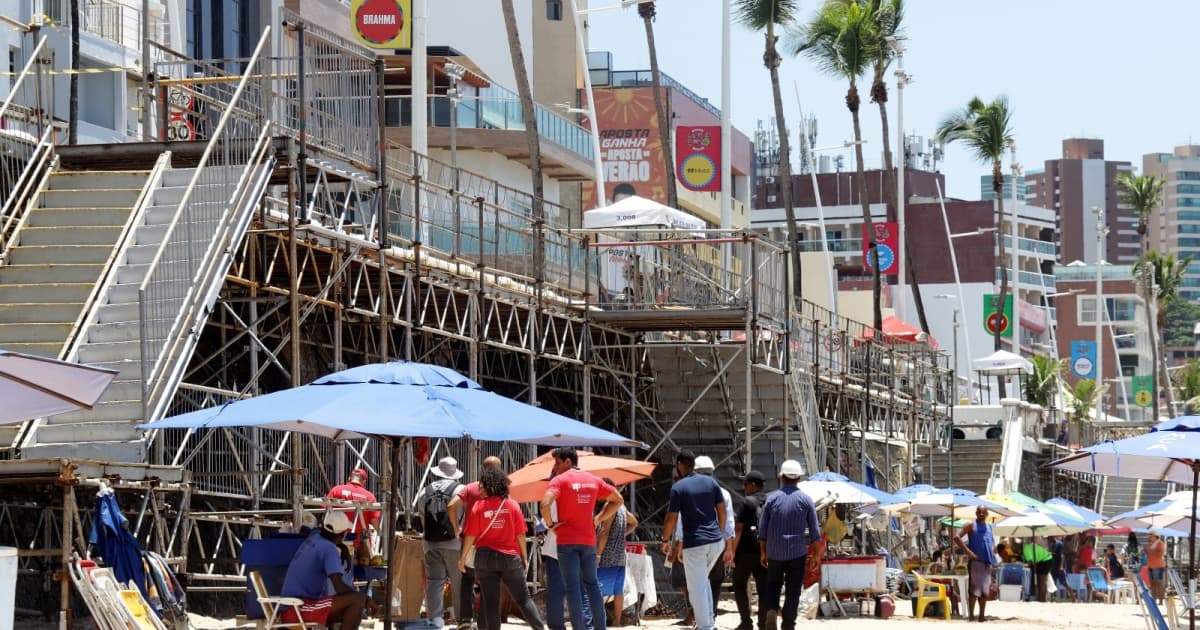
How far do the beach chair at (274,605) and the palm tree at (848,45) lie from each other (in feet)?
163

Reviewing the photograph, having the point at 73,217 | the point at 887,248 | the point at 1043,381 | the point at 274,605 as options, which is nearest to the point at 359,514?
the point at 274,605

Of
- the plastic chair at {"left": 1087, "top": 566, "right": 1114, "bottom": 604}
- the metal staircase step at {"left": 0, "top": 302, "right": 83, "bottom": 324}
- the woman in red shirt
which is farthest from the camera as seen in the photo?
the plastic chair at {"left": 1087, "top": 566, "right": 1114, "bottom": 604}

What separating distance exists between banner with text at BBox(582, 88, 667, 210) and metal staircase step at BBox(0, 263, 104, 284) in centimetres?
4805

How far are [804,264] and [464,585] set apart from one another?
78.4 metres

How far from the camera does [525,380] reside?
27797mm

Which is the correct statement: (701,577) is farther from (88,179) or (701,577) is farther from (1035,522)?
(1035,522)

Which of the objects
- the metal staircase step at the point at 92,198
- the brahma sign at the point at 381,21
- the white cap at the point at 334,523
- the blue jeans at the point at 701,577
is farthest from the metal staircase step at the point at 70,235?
the brahma sign at the point at 381,21

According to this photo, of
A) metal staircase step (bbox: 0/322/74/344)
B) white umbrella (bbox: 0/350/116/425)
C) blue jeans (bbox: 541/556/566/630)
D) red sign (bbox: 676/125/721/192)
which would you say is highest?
red sign (bbox: 676/125/721/192)

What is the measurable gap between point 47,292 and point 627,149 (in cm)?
5141

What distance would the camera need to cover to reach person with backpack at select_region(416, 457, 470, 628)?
16000mm

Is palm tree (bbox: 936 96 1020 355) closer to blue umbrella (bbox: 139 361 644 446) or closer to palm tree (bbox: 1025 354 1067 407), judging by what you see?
palm tree (bbox: 1025 354 1067 407)

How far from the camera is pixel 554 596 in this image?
15164 mm

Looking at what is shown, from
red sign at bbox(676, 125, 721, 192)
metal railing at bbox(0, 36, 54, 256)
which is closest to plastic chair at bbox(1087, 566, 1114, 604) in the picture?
red sign at bbox(676, 125, 721, 192)

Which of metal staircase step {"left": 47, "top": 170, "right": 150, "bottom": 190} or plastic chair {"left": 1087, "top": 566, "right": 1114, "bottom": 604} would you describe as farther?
plastic chair {"left": 1087, "top": 566, "right": 1114, "bottom": 604}
